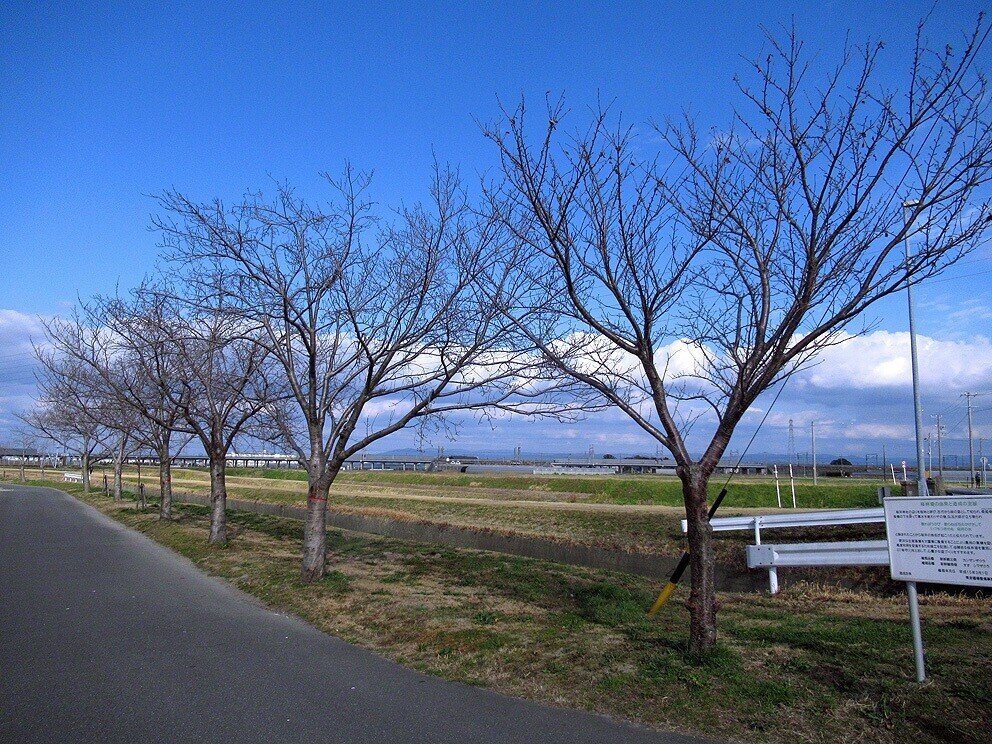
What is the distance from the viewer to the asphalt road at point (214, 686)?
575 centimetres

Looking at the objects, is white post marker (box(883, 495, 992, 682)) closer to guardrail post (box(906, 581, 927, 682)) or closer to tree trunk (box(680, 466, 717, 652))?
guardrail post (box(906, 581, 927, 682))

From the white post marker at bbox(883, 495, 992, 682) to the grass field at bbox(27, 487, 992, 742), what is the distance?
745 mm

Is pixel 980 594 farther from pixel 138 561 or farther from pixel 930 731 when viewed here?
pixel 138 561

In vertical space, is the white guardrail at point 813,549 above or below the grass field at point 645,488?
above

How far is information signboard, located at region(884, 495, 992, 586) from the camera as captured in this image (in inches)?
226

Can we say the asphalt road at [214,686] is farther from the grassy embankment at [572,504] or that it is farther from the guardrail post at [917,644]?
the grassy embankment at [572,504]

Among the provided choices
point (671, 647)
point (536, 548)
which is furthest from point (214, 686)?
point (536, 548)

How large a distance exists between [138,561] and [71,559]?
1.51m

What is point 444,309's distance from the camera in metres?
12.2

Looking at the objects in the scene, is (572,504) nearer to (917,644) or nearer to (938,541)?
(917,644)

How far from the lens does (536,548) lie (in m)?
22.2

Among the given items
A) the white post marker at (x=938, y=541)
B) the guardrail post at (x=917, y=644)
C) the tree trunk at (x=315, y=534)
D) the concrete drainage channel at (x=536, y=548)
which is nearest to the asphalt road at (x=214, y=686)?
the tree trunk at (x=315, y=534)

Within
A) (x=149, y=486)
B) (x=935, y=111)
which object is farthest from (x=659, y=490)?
(x=149, y=486)

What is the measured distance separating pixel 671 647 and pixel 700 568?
35.9 inches
